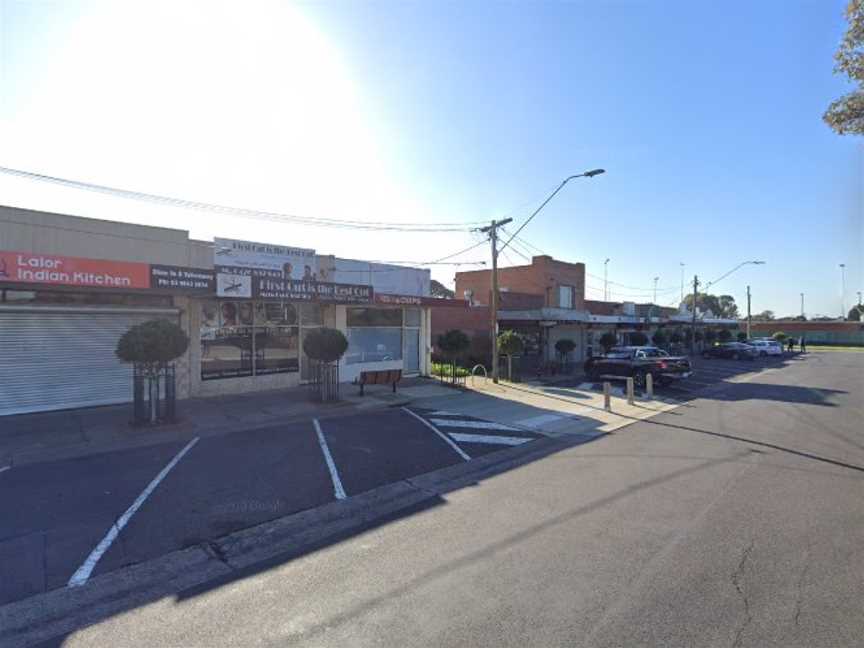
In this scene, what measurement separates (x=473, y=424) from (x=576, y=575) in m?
7.50

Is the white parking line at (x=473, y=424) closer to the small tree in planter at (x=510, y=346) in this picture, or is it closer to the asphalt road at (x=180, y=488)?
the asphalt road at (x=180, y=488)

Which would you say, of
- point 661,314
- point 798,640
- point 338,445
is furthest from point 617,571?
point 661,314

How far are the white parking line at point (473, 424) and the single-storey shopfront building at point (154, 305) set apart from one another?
6008mm

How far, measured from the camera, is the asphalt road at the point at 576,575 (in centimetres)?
361

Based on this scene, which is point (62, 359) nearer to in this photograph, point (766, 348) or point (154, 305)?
point (154, 305)

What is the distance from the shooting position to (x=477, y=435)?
10750mm

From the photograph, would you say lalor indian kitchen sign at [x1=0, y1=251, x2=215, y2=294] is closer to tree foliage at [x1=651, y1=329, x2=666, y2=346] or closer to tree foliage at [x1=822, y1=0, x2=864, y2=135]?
tree foliage at [x1=822, y1=0, x2=864, y2=135]

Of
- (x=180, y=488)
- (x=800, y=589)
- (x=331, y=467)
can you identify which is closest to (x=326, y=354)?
(x=331, y=467)

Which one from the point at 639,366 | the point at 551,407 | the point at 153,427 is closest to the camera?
the point at 153,427

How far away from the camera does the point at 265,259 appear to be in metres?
16.2

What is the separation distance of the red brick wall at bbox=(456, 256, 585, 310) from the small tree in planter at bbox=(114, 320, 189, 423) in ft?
81.9

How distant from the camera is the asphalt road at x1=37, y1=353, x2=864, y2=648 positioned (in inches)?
142

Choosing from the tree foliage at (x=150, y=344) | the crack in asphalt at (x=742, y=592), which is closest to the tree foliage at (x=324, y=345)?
the tree foliage at (x=150, y=344)

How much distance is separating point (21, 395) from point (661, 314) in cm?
4431
